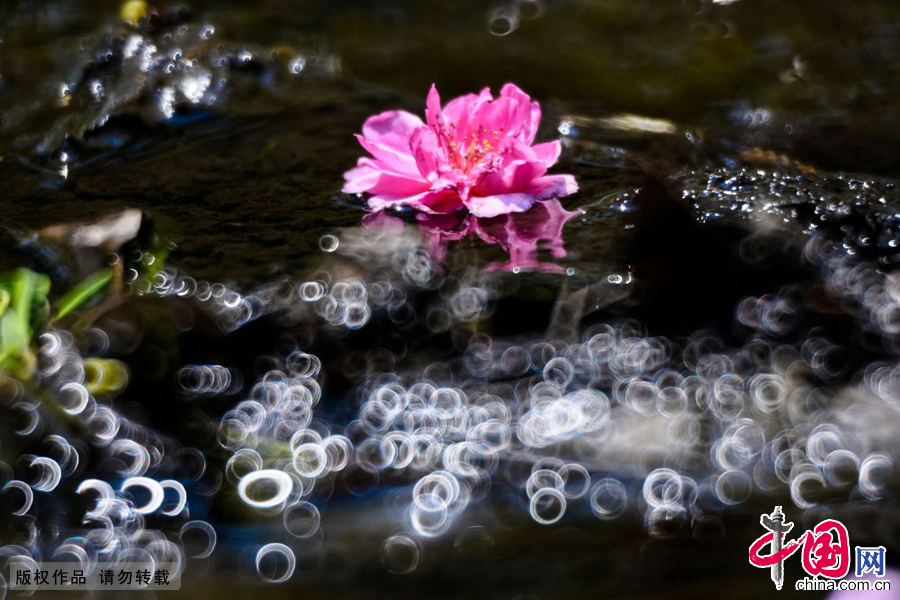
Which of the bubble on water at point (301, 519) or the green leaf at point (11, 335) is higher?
the green leaf at point (11, 335)

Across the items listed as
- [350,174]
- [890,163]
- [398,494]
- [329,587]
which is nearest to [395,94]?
[350,174]

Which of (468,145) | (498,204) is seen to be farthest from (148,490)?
(468,145)

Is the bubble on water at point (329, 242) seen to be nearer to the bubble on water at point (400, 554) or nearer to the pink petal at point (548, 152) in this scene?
the pink petal at point (548, 152)

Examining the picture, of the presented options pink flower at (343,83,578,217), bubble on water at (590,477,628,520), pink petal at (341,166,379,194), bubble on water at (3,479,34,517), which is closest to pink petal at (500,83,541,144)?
pink flower at (343,83,578,217)

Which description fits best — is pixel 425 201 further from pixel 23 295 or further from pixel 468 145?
pixel 23 295

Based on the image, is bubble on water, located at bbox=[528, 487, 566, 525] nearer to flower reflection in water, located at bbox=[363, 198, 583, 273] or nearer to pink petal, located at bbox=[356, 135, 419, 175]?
flower reflection in water, located at bbox=[363, 198, 583, 273]

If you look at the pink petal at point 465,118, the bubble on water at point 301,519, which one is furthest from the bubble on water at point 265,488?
the pink petal at point 465,118
